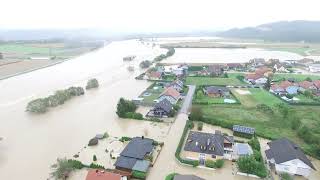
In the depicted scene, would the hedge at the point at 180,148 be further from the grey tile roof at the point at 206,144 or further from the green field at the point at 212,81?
the green field at the point at 212,81

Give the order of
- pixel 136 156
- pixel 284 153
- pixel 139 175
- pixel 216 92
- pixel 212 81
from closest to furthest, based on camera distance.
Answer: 1. pixel 139 175
2. pixel 284 153
3. pixel 136 156
4. pixel 216 92
5. pixel 212 81

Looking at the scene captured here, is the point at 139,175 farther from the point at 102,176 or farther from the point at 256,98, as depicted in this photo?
the point at 256,98

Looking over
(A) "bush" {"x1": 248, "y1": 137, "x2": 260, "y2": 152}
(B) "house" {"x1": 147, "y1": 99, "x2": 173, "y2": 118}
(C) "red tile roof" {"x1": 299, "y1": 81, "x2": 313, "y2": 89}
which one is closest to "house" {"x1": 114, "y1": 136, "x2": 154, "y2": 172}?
(B) "house" {"x1": 147, "y1": 99, "x2": 173, "y2": 118}

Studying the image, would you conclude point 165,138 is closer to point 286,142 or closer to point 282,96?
point 286,142

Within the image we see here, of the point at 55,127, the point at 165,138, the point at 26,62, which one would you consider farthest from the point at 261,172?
the point at 26,62

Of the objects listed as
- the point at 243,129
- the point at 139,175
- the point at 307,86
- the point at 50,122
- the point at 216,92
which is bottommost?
the point at 50,122

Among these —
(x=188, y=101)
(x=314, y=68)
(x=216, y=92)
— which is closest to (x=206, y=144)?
(x=188, y=101)

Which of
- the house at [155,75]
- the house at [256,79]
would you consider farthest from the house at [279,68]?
the house at [155,75]

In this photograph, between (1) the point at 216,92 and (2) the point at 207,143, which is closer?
(2) the point at 207,143
